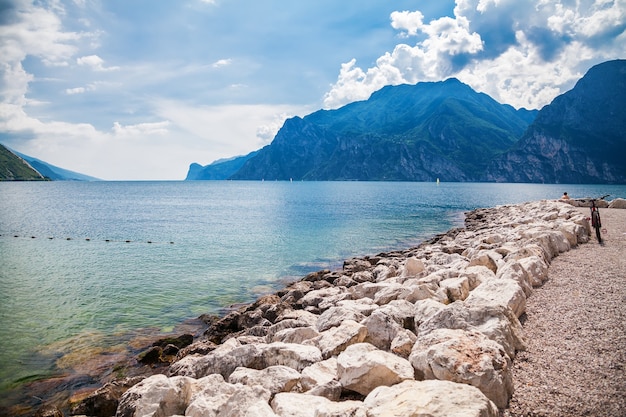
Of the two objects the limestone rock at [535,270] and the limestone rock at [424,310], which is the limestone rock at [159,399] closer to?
the limestone rock at [424,310]

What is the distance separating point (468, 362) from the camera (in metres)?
5.93

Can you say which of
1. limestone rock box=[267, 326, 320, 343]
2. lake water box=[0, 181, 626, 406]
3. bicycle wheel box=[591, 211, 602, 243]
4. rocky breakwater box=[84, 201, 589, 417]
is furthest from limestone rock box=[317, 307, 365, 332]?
bicycle wheel box=[591, 211, 602, 243]

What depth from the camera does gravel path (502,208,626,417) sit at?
18.8ft

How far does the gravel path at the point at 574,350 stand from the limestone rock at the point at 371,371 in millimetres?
1701

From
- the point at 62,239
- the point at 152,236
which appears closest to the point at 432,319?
the point at 152,236

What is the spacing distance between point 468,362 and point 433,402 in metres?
1.40

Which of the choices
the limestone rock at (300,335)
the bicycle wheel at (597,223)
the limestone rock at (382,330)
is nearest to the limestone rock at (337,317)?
the limestone rock at (300,335)

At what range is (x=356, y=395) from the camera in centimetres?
691

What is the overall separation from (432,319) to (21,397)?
1157cm

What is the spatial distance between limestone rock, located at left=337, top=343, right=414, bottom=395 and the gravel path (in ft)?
5.58

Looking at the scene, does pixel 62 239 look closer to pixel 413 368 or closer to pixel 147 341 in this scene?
pixel 147 341

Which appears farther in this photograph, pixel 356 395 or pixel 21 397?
pixel 21 397

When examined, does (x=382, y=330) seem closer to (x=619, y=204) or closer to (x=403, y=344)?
(x=403, y=344)

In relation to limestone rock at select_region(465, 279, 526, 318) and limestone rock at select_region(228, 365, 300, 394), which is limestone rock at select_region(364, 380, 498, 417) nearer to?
limestone rock at select_region(228, 365, 300, 394)
